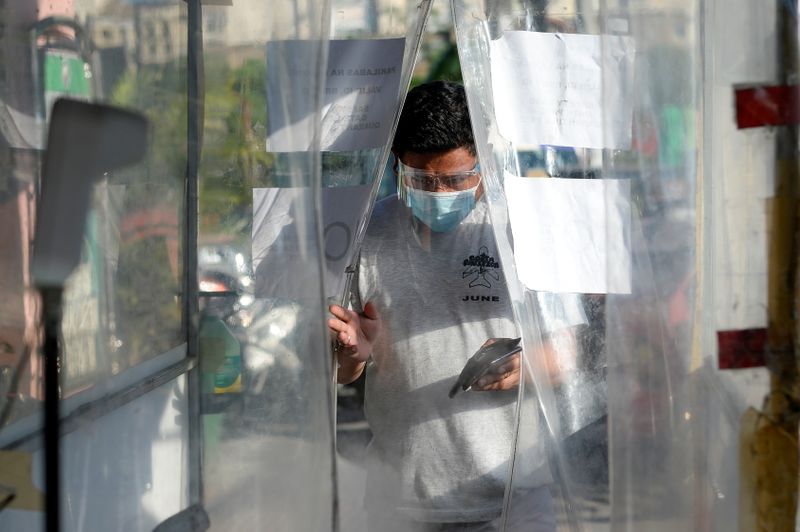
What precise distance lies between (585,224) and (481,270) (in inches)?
24.6

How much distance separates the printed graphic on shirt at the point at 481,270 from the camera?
1.99 meters

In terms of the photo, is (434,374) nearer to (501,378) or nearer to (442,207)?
(501,378)

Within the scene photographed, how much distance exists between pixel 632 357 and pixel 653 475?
0.18 meters

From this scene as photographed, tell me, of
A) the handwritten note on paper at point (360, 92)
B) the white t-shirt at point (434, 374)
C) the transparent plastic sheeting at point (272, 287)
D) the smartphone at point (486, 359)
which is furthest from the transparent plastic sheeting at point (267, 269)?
the white t-shirt at point (434, 374)

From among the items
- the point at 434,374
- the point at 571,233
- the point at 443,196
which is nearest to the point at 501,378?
the point at 434,374

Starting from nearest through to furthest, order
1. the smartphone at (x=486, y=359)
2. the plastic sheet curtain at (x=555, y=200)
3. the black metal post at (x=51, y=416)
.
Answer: the black metal post at (x=51, y=416)
the plastic sheet curtain at (x=555, y=200)
the smartphone at (x=486, y=359)

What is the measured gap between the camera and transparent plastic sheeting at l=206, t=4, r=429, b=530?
1278 millimetres

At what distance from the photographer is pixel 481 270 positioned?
200 cm

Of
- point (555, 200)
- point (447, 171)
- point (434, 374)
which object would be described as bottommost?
point (434, 374)

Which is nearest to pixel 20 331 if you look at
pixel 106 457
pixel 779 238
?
pixel 106 457

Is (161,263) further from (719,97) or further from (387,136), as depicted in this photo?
(719,97)

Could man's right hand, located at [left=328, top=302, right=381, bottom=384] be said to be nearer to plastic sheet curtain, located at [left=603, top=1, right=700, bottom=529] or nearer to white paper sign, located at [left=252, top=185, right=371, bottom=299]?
white paper sign, located at [left=252, top=185, right=371, bottom=299]

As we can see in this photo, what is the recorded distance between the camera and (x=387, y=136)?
169 cm

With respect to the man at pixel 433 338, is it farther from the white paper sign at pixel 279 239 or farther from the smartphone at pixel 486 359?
the white paper sign at pixel 279 239
